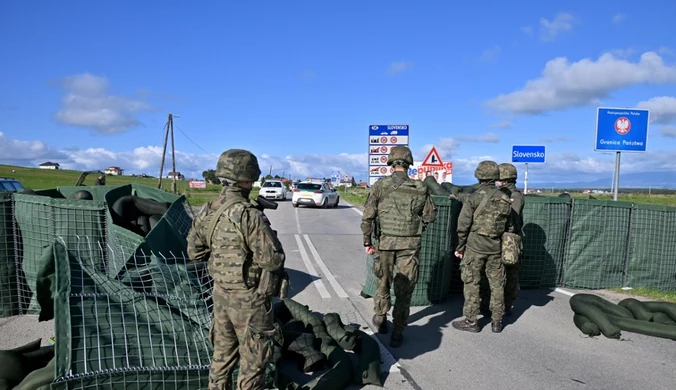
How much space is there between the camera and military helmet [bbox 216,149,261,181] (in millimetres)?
3336

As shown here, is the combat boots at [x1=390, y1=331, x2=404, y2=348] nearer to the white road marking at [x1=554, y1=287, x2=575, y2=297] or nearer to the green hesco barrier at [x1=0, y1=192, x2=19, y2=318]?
the white road marking at [x1=554, y1=287, x2=575, y2=297]

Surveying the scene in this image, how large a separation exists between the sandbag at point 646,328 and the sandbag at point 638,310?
0.29 metres

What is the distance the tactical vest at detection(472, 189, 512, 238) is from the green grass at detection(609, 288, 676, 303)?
12.1ft

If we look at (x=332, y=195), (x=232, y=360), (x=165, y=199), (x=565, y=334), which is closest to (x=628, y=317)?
(x=565, y=334)

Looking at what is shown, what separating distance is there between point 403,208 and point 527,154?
17.3 meters

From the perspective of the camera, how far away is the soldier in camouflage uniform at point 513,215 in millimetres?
6355

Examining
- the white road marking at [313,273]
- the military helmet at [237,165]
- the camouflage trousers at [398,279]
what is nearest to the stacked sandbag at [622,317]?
the camouflage trousers at [398,279]

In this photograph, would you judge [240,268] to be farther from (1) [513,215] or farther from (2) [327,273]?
(2) [327,273]

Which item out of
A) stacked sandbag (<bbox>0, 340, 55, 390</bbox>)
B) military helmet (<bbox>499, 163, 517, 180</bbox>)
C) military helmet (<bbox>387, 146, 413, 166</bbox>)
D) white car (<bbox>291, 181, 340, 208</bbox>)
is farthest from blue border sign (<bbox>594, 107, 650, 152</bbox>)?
white car (<bbox>291, 181, 340, 208</bbox>)

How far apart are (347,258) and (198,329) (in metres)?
6.83

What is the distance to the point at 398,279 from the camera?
17.6 feet

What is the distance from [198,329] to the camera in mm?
4199

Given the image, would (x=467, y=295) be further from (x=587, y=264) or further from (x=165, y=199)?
(x=165, y=199)

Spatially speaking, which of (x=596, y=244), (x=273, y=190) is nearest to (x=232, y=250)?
(x=596, y=244)
